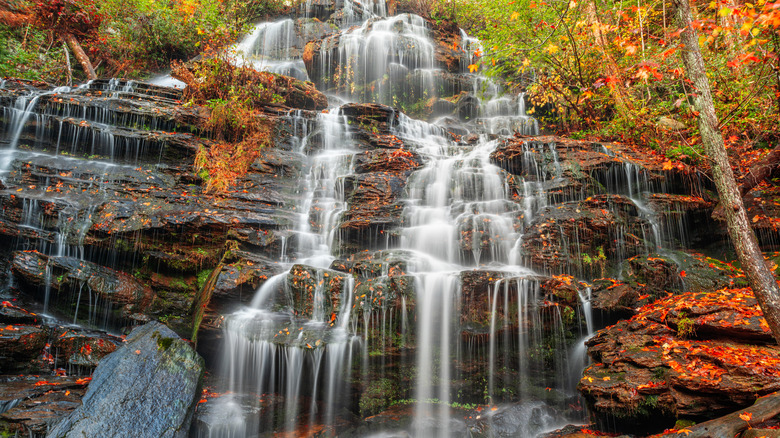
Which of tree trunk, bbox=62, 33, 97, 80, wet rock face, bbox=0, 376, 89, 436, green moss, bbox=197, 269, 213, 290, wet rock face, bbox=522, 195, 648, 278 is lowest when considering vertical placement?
wet rock face, bbox=0, 376, 89, 436

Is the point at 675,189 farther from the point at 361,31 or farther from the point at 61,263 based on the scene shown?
the point at 361,31

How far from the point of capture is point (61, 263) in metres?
7.31

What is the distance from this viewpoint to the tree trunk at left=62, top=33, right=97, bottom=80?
14.4 meters

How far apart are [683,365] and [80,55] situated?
66.3ft

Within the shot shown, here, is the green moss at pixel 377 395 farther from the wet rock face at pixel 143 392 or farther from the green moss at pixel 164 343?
the green moss at pixel 164 343

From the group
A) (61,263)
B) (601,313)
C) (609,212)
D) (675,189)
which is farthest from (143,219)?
(675,189)

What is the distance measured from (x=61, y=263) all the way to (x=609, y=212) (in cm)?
1121

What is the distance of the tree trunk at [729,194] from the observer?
382 centimetres

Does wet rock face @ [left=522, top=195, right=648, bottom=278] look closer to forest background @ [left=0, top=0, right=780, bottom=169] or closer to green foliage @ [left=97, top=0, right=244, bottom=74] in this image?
forest background @ [left=0, top=0, right=780, bottom=169]

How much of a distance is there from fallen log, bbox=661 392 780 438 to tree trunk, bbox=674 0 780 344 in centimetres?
65

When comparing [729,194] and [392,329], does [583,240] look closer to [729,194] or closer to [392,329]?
[729,194]

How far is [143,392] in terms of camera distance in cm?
502

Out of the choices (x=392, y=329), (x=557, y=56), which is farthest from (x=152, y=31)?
(x=392, y=329)

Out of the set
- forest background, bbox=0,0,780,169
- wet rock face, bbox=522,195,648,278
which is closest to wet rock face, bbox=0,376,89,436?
wet rock face, bbox=522,195,648,278
